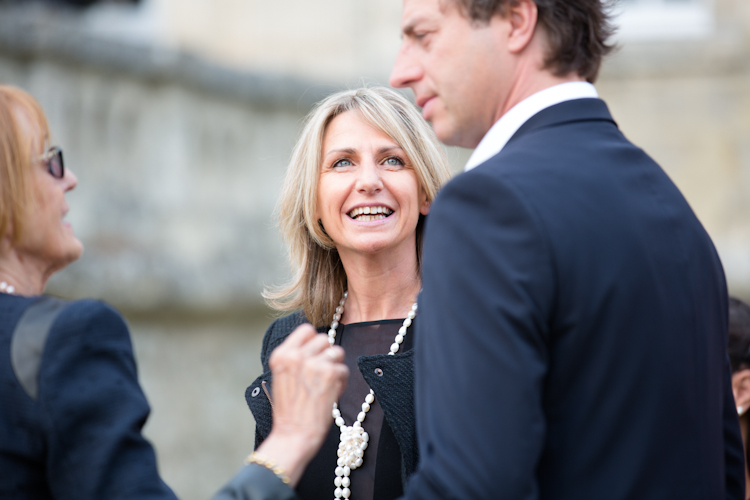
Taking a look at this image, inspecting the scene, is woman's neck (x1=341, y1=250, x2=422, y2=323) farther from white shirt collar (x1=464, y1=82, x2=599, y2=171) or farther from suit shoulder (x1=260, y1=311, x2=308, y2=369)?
white shirt collar (x1=464, y1=82, x2=599, y2=171)

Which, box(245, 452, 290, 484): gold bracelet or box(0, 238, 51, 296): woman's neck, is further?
box(0, 238, 51, 296): woman's neck

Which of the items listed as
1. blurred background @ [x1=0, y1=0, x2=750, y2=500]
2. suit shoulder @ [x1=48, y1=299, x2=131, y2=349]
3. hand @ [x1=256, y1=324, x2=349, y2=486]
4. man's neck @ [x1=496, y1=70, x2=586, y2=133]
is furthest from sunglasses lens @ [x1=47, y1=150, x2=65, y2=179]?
blurred background @ [x1=0, y1=0, x2=750, y2=500]

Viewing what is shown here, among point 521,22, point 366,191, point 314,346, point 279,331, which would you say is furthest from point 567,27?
point 279,331

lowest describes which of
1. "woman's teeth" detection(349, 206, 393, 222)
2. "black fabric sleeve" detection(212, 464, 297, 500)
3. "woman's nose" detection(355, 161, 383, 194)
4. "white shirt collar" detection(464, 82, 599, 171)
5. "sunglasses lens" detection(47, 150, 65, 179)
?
"black fabric sleeve" detection(212, 464, 297, 500)

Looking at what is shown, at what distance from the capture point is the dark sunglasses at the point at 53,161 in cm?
227

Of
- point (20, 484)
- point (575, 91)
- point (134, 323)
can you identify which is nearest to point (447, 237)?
point (575, 91)

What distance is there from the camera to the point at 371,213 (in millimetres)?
3121

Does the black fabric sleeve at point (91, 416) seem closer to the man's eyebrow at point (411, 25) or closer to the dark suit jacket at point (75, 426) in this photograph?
the dark suit jacket at point (75, 426)

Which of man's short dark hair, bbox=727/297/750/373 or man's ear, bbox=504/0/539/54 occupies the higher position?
man's ear, bbox=504/0/539/54

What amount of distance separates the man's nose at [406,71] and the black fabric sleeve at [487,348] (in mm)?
380

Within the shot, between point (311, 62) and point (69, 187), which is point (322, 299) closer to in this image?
point (69, 187)

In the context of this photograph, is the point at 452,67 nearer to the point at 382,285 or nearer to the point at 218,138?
the point at 382,285

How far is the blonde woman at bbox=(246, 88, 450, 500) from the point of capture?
Result: 2824 mm

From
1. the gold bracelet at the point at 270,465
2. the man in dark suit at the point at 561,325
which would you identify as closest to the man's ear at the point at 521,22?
the man in dark suit at the point at 561,325
